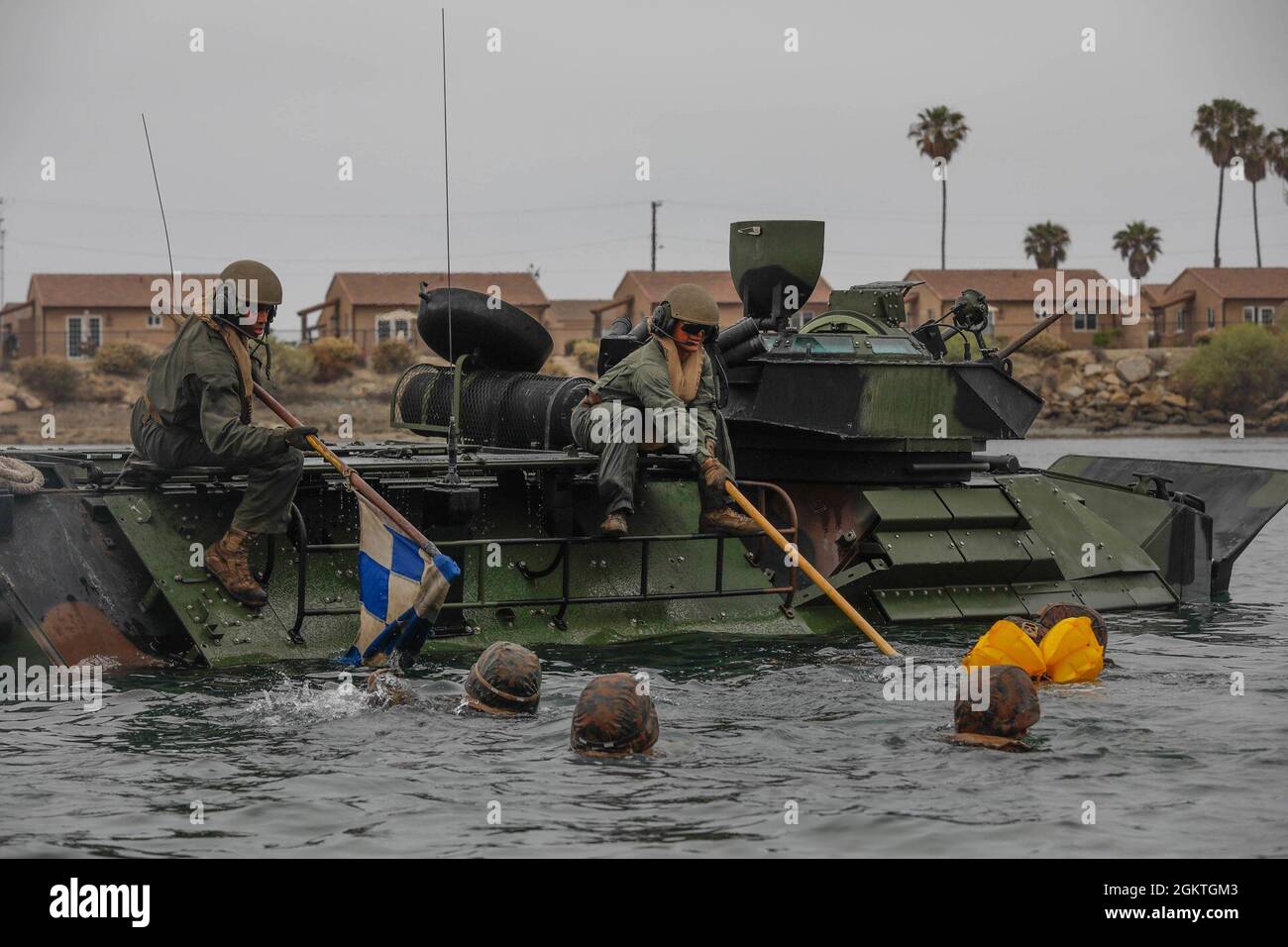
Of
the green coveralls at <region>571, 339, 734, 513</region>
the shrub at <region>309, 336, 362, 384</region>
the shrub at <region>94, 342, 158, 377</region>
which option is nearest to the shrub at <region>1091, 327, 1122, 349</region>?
the shrub at <region>309, 336, 362, 384</region>

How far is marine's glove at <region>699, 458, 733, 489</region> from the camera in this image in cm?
1373

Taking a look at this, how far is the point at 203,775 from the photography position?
10148 millimetres

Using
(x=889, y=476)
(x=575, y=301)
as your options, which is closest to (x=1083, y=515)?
(x=889, y=476)

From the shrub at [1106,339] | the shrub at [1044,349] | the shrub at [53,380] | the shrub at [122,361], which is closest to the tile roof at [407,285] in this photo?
the shrub at [122,361]

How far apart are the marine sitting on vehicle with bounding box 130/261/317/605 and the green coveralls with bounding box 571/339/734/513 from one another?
237 centimetres

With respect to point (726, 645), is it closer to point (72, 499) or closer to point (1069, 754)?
point (1069, 754)

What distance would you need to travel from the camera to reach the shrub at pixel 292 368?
5775 cm

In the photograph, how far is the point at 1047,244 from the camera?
260 feet

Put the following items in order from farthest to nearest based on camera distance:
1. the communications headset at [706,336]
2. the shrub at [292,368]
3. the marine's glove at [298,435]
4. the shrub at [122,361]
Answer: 1. the shrub at [122,361]
2. the shrub at [292,368]
3. the communications headset at [706,336]
4. the marine's glove at [298,435]

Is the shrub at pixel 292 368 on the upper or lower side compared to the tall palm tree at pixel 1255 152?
lower

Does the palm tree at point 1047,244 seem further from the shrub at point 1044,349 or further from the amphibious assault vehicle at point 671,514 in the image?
the amphibious assault vehicle at point 671,514

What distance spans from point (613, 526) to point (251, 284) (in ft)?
10.1

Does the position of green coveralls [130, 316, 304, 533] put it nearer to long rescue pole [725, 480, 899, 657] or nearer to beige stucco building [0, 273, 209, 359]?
long rescue pole [725, 480, 899, 657]

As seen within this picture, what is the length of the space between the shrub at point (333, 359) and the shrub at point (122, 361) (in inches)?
199
